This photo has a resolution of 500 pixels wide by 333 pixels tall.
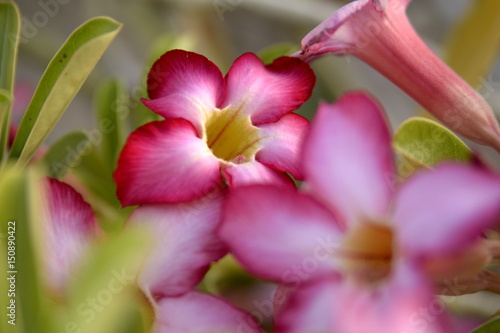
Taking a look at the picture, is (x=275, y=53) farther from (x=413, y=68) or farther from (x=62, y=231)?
(x=62, y=231)

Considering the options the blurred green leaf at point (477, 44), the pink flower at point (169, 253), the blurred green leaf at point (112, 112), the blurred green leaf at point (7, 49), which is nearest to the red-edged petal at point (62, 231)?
the pink flower at point (169, 253)

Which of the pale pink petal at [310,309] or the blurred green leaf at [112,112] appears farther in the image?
the blurred green leaf at [112,112]

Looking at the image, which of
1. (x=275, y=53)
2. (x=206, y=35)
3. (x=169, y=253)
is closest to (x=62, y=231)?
(x=169, y=253)

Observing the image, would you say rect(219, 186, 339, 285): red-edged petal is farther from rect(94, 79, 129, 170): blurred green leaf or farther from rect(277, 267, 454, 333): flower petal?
rect(94, 79, 129, 170): blurred green leaf

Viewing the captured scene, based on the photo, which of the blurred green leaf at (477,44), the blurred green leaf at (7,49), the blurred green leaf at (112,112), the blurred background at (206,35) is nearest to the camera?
the blurred green leaf at (7,49)

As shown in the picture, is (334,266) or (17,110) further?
(17,110)

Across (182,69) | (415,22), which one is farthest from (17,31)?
(415,22)

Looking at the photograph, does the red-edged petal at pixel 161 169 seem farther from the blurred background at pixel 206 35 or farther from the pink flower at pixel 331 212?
the blurred background at pixel 206 35

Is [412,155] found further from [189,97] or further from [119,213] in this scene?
[119,213]
